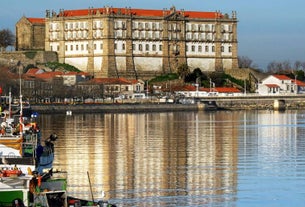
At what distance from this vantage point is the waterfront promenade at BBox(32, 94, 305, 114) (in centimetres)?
11594

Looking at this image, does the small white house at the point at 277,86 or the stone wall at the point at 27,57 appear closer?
the stone wall at the point at 27,57

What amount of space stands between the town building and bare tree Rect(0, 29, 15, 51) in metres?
8.36

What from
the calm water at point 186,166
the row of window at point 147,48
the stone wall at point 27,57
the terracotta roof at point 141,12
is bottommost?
the calm water at point 186,166

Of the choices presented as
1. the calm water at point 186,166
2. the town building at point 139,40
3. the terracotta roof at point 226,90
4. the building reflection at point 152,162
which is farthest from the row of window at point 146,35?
the calm water at point 186,166

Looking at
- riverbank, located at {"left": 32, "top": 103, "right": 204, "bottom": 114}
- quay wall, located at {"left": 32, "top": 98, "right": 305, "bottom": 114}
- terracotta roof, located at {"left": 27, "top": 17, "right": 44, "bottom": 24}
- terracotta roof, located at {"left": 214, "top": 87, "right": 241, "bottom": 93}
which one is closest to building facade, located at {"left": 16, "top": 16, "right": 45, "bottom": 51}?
terracotta roof, located at {"left": 27, "top": 17, "right": 44, "bottom": 24}

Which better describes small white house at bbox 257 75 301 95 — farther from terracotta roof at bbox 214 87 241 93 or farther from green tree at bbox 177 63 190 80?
green tree at bbox 177 63 190 80

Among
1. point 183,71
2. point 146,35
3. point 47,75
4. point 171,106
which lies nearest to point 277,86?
point 183,71

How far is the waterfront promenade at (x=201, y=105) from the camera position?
115938mm

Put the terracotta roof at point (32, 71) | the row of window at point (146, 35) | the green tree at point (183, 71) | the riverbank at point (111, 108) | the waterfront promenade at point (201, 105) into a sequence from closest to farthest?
→ the riverbank at point (111, 108)
the waterfront promenade at point (201, 105)
the terracotta roof at point (32, 71)
the row of window at point (146, 35)
the green tree at point (183, 71)

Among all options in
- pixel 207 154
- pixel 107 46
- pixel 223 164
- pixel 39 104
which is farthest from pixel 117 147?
pixel 107 46

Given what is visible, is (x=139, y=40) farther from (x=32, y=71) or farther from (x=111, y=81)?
(x=32, y=71)

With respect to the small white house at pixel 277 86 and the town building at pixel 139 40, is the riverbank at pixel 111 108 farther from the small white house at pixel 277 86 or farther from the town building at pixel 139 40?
the small white house at pixel 277 86

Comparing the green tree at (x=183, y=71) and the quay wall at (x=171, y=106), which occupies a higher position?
the green tree at (x=183, y=71)

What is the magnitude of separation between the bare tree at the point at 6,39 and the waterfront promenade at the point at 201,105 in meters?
22.0
